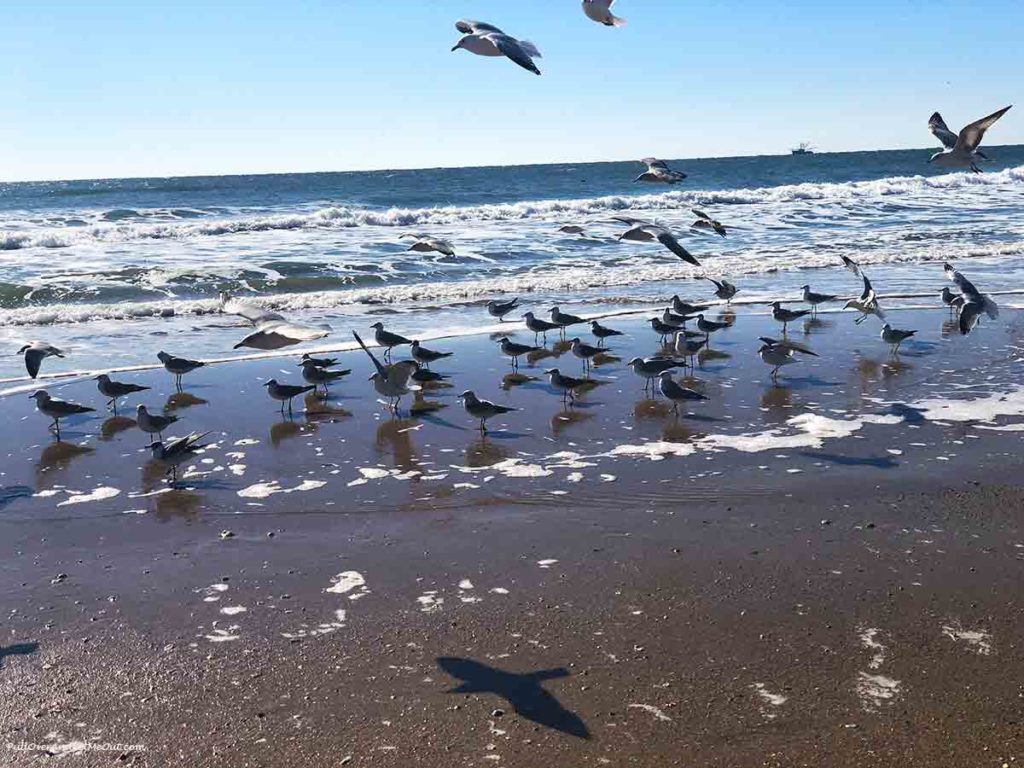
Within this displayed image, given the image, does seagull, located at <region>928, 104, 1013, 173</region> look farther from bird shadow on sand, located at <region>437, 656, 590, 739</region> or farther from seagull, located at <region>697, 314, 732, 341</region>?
bird shadow on sand, located at <region>437, 656, 590, 739</region>

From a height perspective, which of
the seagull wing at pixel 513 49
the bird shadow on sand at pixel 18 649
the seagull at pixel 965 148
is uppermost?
the seagull wing at pixel 513 49

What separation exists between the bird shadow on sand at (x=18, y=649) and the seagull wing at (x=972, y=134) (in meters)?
8.16

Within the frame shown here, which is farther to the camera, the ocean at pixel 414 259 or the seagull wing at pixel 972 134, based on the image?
the ocean at pixel 414 259

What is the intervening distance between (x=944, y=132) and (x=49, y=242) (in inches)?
951

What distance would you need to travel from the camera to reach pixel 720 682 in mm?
4660

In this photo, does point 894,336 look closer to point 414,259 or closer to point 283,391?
point 283,391

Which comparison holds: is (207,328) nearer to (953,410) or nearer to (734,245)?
(953,410)

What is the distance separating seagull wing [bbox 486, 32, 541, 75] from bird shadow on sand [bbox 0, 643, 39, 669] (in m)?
4.04

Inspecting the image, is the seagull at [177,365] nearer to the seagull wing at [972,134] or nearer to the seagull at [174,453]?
the seagull at [174,453]

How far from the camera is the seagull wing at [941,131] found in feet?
33.8

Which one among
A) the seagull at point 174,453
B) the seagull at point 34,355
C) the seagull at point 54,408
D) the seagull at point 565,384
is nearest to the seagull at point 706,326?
the seagull at point 565,384

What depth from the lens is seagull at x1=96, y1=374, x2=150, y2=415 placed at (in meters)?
9.89

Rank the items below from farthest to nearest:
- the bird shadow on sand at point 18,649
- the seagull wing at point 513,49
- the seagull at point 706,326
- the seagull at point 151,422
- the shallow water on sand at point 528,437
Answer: the seagull at point 706,326, the seagull at point 151,422, the shallow water on sand at point 528,437, the seagull wing at point 513,49, the bird shadow on sand at point 18,649

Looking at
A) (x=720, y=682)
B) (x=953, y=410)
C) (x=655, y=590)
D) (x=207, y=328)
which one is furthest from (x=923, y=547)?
(x=207, y=328)
